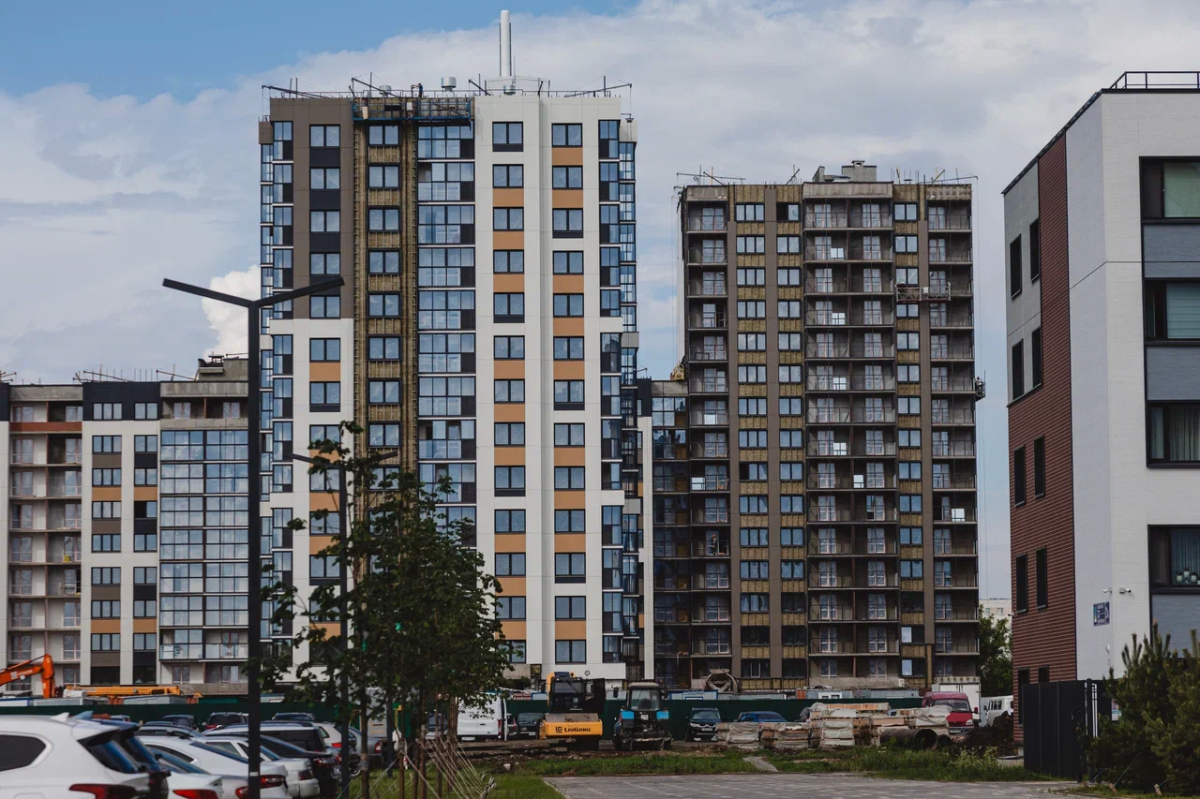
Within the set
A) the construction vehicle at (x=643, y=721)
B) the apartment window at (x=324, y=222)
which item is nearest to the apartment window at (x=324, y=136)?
the apartment window at (x=324, y=222)

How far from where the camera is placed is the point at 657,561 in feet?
452

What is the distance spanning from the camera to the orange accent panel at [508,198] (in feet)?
345

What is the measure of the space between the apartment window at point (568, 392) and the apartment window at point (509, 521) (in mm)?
7192

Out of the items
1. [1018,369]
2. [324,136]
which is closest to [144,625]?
[324,136]

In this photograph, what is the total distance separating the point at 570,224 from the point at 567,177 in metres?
2.89

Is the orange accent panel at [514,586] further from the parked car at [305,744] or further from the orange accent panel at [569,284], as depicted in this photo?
the parked car at [305,744]

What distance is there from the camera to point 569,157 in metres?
105

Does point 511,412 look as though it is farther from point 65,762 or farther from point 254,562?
point 65,762


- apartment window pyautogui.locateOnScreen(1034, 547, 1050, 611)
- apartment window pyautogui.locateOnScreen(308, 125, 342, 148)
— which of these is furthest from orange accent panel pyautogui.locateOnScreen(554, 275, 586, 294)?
apartment window pyautogui.locateOnScreen(1034, 547, 1050, 611)

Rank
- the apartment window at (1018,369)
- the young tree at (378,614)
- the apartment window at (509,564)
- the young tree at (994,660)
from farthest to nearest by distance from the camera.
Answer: the young tree at (994,660)
the apartment window at (509,564)
the apartment window at (1018,369)
the young tree at (378,614)

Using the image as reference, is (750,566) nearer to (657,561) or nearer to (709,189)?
(657,561)

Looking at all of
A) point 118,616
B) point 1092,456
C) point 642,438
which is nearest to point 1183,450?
point 1092,456

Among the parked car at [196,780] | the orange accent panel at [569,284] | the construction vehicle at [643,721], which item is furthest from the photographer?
the orange accent panel at [569,284]

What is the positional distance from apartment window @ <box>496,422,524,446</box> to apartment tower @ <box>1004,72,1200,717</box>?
54.1 metres
